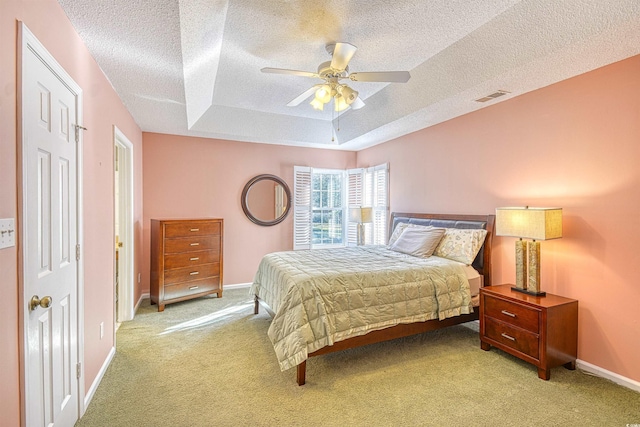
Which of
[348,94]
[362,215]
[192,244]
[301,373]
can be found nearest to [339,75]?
[348,94]

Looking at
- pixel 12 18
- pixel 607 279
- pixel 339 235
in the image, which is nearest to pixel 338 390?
pixel 607 279

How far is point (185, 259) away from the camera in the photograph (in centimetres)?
425

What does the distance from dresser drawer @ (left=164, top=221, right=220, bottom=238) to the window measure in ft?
5.03

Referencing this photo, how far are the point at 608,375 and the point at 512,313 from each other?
0.77m

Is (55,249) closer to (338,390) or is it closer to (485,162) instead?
(338,390)

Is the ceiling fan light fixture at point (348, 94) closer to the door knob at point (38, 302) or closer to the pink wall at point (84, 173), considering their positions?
the pink wall at point (84, 173)

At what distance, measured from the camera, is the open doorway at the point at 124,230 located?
12.1 ft

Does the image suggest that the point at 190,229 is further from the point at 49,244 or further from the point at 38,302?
the point at 38,302

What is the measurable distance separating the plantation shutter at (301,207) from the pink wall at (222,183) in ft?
0.34

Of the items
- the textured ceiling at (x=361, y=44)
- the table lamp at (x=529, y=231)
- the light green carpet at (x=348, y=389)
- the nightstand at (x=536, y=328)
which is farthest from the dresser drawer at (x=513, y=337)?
the textured ceiling at (x=361, y=44)

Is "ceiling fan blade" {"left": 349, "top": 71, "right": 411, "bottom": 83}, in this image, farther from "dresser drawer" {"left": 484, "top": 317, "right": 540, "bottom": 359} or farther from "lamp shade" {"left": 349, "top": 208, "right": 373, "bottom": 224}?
"lamp shade" {"left": 349, "top": 208, "right": 373, "bottom": 224}

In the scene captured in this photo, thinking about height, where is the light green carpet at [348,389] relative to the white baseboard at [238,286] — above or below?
below

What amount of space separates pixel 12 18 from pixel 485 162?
3.90 metres

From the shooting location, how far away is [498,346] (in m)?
2.83
